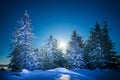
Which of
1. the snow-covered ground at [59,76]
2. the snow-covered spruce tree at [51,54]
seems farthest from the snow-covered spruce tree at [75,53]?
the snow-covered ground at [59,76]

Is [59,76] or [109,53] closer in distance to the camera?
[59,76]

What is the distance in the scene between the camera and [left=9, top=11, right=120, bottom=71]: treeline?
18.8 metres

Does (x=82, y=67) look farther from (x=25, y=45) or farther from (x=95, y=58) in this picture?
(x=25, y=45)

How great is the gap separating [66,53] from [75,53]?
1712 mm

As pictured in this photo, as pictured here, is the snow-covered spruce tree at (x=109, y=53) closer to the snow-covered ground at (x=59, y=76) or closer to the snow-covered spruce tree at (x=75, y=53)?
the snow-covered spruce tree at (x=75, y=53)

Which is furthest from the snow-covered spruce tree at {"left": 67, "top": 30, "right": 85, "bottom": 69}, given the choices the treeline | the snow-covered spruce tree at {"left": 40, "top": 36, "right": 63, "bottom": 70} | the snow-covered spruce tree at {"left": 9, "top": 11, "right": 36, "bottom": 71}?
the snow-covered spruce tree at {"left": 9, "top": 11, "right": 36, "bottom": 71}

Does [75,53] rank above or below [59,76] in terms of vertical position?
above

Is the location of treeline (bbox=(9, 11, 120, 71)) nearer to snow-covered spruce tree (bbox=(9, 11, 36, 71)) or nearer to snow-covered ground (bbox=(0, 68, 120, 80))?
snow-covered spruce tree (bbox=(9, 11, 36, 71))

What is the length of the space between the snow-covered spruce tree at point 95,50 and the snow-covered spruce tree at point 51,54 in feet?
13.9

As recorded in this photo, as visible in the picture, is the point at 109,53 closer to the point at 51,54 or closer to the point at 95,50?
the point at 95,50

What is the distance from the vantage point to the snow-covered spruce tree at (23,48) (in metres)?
18.5

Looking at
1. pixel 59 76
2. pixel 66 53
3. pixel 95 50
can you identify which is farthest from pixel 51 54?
pixel 59 76

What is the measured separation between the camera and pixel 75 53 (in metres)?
25.2

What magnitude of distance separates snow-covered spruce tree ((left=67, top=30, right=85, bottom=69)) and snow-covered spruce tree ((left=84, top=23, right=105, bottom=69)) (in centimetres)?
99
